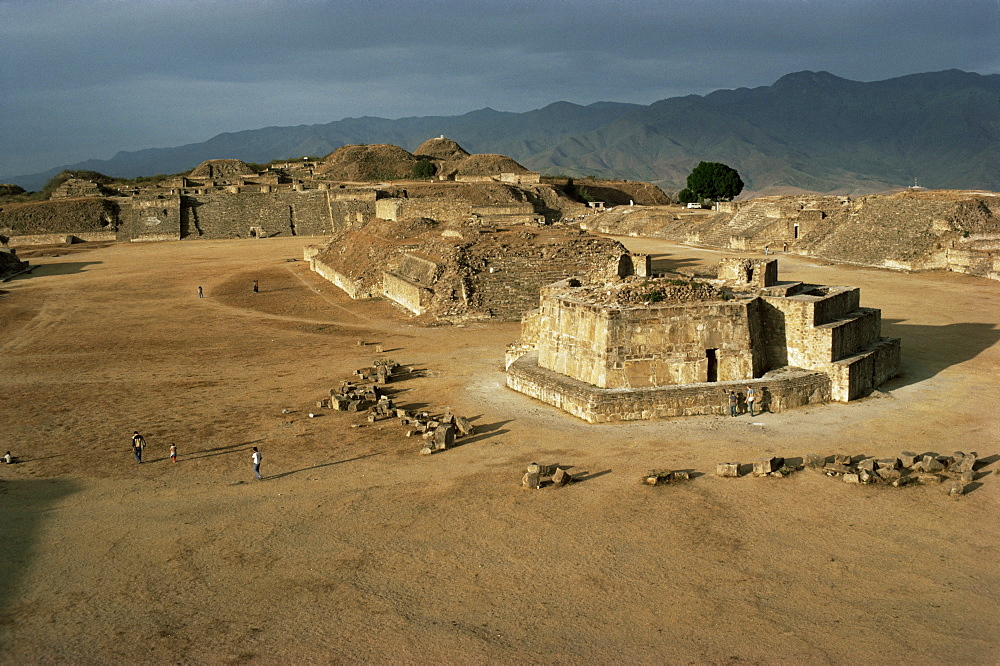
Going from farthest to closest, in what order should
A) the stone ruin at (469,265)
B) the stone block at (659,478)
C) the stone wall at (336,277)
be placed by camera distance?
the stone wall at (336,277) → the stone ruin at (469,265) → the stone block at (659,478)

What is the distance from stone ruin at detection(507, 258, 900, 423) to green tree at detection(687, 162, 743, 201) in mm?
49604

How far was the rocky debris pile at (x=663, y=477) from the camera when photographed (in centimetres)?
1097

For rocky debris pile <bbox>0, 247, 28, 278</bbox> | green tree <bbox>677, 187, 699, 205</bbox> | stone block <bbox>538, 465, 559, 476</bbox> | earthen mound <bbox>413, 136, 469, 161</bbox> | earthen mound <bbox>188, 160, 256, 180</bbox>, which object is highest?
earthen mound <bbox>413, 136, 469, 161</bbox>

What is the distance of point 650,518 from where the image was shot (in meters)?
9.95

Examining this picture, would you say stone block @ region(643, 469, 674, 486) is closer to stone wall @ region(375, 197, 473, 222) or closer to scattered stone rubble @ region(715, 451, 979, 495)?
scattered stone rubble @ region(715, 451, 979, 495)

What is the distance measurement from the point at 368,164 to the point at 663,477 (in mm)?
61050

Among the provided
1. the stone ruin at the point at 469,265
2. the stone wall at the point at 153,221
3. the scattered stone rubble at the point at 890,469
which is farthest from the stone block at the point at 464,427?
the stone wall at the point at 153,221

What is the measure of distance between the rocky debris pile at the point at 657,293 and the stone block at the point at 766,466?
12.9 feet

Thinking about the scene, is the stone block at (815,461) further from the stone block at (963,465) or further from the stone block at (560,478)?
the stone block at (560,478)

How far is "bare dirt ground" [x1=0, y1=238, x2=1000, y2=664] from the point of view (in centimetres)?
747

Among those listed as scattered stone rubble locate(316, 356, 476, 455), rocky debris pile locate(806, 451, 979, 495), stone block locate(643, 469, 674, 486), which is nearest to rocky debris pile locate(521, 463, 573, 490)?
stone block locate(643, 469, 674, 486)

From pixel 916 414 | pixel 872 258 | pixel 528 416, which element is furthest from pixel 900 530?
pixel 872 258

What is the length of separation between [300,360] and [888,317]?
58.1 feet

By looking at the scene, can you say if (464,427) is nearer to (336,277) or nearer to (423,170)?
(336,277)
